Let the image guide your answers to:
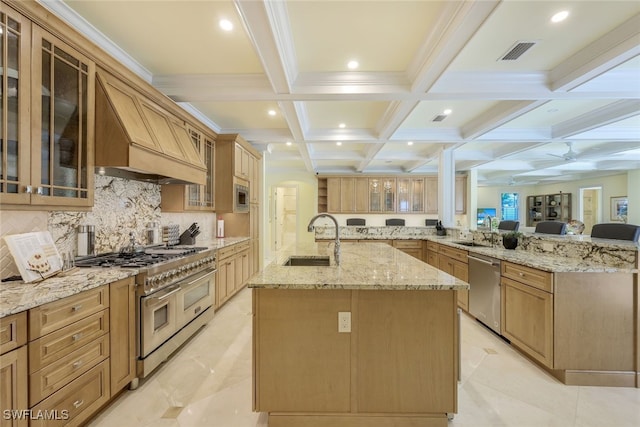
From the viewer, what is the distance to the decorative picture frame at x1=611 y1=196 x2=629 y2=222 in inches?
304

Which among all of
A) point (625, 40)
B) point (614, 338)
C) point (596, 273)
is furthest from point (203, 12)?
point (614, 338)

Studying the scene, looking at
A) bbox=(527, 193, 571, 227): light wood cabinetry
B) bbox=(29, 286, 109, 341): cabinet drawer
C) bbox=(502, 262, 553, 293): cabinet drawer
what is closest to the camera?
bbox=(29, 286, 109, 341): cabinet drawer

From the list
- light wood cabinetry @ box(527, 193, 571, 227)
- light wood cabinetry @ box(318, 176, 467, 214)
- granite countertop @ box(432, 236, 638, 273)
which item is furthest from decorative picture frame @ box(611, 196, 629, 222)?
granite countertop @ box(432, 236, 638, 273)

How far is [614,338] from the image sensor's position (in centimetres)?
209

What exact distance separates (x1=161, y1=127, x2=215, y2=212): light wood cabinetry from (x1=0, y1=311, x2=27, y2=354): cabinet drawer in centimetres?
210

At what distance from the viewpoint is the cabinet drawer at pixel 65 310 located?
1.31m

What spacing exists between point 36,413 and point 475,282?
12.0 ft

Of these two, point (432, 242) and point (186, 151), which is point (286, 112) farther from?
point (432, 242)

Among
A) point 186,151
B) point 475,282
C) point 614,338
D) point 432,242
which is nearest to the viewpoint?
point 614,338

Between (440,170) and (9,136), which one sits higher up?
(440,170)

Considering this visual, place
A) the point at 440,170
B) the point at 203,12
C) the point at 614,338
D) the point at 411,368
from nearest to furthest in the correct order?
1. the point at 411,368
2. the point at 203,12
3. the point at 614,338
4. the point at 440,170

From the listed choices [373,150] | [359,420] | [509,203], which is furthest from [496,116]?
[509,203]

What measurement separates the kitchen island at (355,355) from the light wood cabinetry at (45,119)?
1439 millimetres

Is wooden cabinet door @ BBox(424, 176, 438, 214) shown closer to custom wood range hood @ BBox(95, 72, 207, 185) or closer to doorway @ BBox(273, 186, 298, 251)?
doorway @ BBox(273, 186, 298, 251)
